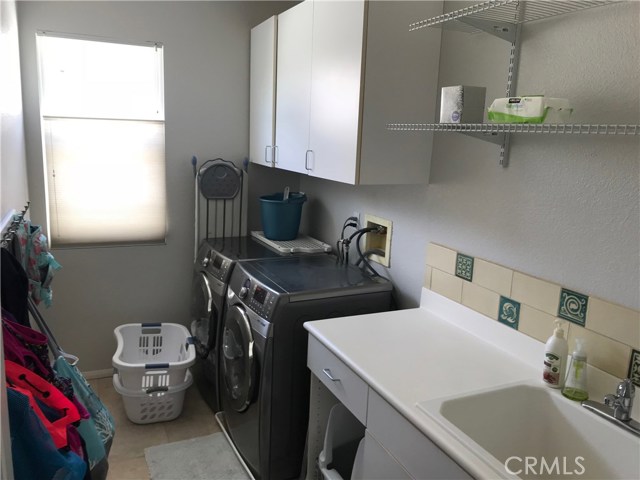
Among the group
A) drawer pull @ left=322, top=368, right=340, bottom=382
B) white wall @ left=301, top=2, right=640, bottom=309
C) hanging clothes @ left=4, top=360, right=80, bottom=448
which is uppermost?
white wall @ left=301, top=2, right=640, bottom=309

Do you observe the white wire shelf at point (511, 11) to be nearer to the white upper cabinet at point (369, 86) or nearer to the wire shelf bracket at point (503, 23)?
the wire shelf bracket at point (503, 23)

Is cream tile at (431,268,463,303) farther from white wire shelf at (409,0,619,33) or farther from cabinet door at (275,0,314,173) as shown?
white wire shelf at (409,0,619,33)

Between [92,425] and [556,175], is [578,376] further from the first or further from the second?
[92,425]

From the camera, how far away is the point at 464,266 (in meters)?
2.00

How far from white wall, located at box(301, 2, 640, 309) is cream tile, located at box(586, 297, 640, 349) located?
3 cm

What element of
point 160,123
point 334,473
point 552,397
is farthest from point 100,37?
point 552,397

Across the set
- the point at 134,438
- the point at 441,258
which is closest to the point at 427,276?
the point at 441,258

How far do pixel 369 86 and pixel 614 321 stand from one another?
117 centimetres

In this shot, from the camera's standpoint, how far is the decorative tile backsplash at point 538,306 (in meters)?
1.42

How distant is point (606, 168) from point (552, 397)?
68 centimetres

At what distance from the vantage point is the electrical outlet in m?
2.45

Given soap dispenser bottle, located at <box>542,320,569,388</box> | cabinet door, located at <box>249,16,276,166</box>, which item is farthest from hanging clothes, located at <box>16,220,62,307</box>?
soap dispenser bottle, located at <box>542,320,569,388</box>

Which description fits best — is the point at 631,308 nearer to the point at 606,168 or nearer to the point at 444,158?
the point at 606,168

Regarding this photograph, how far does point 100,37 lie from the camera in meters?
2.88
